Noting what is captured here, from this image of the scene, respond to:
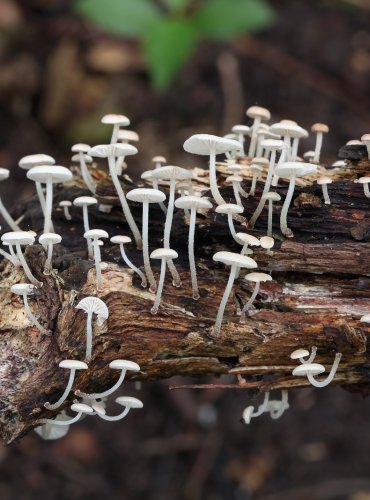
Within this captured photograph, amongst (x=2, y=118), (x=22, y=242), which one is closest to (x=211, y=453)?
(x=22, y=242)

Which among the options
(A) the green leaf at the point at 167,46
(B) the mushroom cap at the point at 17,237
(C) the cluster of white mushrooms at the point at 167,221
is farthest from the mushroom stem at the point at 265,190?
(A) the green leaf at the point at 167,46

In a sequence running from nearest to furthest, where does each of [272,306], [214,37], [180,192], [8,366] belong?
[8,366] < [272,306] < [180,192] < [214,37]

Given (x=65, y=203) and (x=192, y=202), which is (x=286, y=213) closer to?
(x=192, y=202)

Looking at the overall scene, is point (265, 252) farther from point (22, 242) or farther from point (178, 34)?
point (178, 34)

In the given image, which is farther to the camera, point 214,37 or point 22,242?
point 214,37

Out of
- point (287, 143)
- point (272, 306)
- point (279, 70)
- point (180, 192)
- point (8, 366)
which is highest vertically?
point (279, 70)

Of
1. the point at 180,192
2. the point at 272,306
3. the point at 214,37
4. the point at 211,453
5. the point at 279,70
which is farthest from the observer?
the point at 279,70

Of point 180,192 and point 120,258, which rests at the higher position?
point 180,192

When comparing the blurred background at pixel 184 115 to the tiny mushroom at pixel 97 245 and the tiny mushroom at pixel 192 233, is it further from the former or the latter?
the tiny mushroom at pixel 97 245

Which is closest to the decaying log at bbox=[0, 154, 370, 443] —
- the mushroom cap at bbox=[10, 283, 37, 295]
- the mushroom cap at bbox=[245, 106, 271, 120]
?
the mushroom cap at bbox=[10, 283, 37, 295]
